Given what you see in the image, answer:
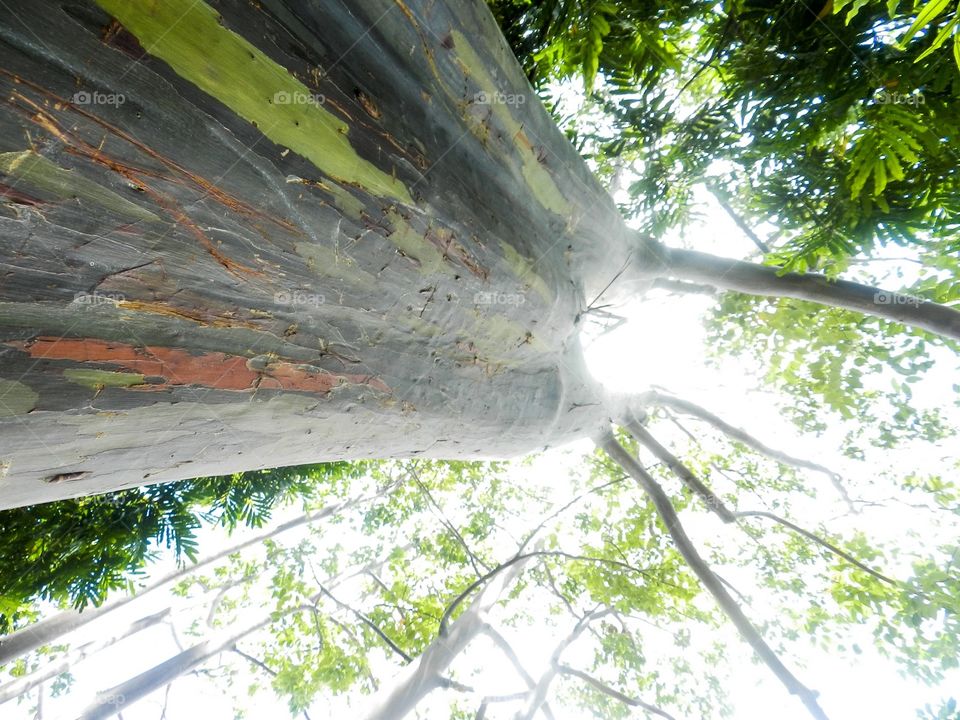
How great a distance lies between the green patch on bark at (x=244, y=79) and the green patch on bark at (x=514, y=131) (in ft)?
1.40

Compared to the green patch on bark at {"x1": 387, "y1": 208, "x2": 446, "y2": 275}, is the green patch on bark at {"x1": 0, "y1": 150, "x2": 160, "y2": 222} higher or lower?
the green patch on bark at {"x1": 387, "y1": 208, "x2": 446, "y2": 275}

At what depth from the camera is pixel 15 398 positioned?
2.25 feet

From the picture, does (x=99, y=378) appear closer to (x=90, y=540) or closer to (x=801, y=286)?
(x=90, y=540)

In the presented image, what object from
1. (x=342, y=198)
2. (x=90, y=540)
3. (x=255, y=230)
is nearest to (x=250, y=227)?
(x=255, y=230)

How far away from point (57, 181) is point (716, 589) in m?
3.43

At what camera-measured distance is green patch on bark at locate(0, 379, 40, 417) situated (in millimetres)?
672

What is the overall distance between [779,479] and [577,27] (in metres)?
5.84

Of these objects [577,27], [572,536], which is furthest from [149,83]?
[572,536]

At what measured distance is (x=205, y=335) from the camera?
842mm

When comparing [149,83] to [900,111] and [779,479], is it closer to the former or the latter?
[900,111]

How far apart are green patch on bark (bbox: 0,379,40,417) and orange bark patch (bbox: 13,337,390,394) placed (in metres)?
0.05

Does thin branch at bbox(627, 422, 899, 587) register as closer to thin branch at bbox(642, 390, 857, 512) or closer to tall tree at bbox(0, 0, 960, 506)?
thin branch at bbox(642, 390, 857, 512)

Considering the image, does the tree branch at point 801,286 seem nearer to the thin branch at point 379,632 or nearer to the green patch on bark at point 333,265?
the green patch on bark at point 333,265

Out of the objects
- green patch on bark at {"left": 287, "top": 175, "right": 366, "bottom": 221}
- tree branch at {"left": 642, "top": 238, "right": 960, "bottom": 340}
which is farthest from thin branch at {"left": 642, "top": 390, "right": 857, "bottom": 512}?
green patch on bark at {"left": 287, "top": 175, "right": 366, "bottom": 221}
